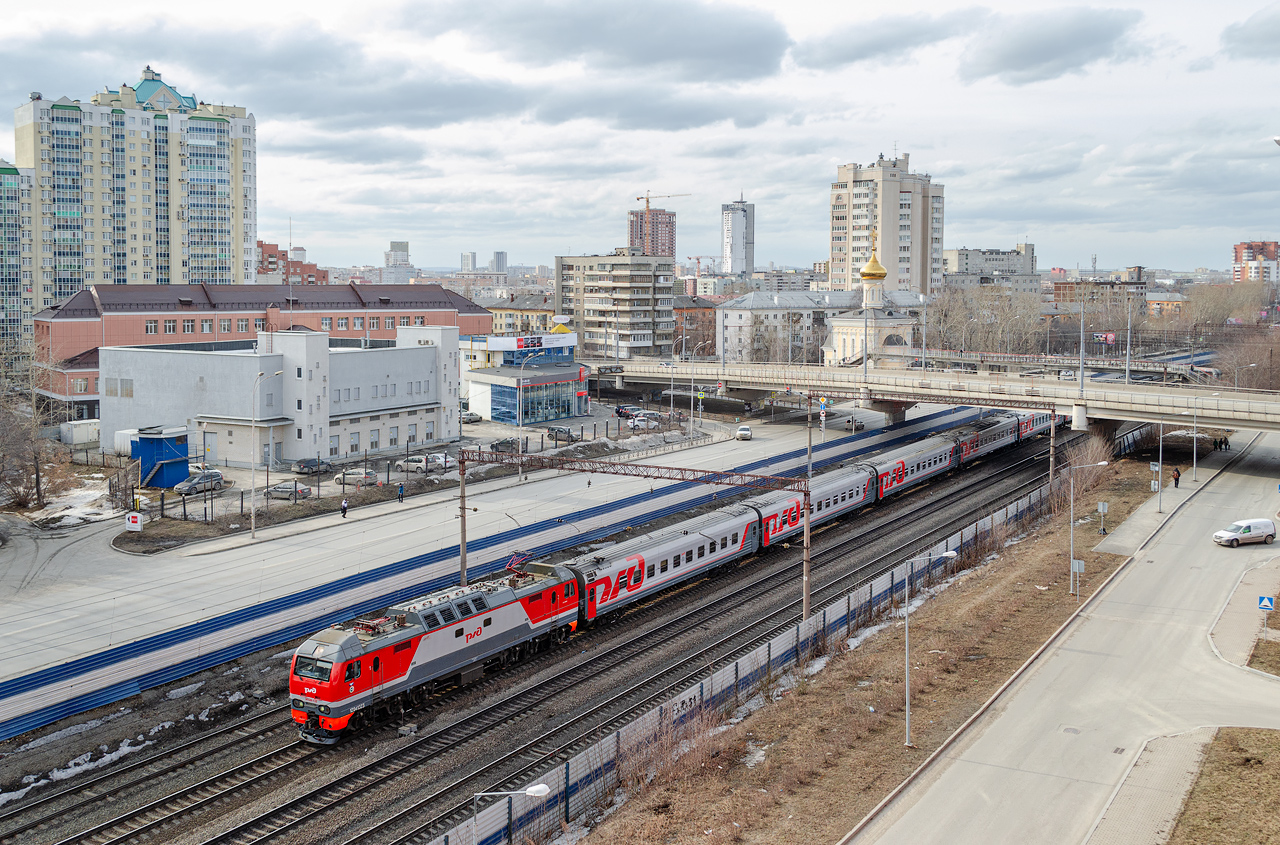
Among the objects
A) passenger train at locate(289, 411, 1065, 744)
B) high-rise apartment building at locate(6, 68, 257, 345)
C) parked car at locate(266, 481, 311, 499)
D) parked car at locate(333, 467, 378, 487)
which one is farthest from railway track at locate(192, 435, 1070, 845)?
high-rise apartment building at locate(6, 68, 257, 345)

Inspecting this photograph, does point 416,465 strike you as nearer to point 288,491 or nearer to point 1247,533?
point 288,491

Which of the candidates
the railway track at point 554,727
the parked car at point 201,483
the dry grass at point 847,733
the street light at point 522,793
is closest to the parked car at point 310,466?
the parked car at point 201,483

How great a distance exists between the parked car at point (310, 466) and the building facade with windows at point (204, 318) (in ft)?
42.6

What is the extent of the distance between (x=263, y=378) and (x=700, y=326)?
4458 inches

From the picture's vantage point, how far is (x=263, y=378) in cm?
6016

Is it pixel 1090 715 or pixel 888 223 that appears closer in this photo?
pixel 1090 715

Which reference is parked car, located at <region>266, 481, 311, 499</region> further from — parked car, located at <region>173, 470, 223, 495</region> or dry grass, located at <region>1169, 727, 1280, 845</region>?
dry grass, located at <region>1169, 727, 1280, 845</region>

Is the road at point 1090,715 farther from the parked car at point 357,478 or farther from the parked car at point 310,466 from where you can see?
the parked car at point 310,466

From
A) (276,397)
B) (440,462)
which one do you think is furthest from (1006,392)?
(276,397)

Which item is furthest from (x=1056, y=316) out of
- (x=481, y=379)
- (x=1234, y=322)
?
(x=481, y=379)

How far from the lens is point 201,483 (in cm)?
5416

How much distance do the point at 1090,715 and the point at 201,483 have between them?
4610 centimetres

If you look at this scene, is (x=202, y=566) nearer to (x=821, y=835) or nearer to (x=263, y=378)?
(x=263, y=378)

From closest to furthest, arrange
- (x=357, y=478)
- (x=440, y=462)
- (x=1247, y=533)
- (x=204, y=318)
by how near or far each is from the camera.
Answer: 1. (x=1247, y=533)
2. (x=357, y=478)
3. (x=440, y=462)
4. (x=204, y=318)
